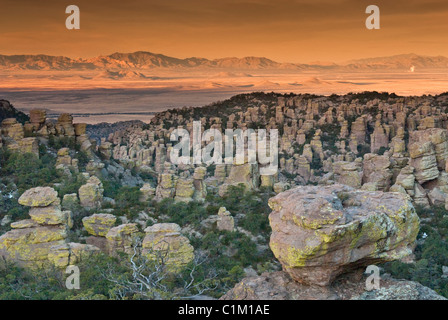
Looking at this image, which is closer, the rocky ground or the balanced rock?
the rocky ground

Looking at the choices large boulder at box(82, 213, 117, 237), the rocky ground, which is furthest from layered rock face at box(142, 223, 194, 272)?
large boulder at box(82, 213, 117, 237)

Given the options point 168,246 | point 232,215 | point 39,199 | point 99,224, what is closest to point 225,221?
point 232,215

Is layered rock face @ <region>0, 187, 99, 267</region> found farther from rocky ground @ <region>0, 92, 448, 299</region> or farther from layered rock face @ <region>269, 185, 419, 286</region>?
layered rock face @ <region>269, 185, 419, 286</region>

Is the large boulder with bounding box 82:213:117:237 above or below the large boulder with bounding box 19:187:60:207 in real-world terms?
below

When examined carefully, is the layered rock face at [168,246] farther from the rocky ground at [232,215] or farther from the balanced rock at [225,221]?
the balanced rock at [225,221]

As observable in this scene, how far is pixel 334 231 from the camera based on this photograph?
9.78 metres

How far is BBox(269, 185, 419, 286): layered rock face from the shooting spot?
32.7 feet

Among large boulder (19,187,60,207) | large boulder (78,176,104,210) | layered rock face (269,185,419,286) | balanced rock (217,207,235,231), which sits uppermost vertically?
layered rock face (269,185,419,286)

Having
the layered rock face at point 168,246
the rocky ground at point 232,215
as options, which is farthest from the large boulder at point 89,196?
the layered rock face at point 168,246

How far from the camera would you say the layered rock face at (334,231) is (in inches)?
392

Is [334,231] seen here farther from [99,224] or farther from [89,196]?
[89,196]

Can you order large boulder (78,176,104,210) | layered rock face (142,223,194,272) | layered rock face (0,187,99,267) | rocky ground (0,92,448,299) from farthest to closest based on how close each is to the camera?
large boulder (78,176,104,210)
layered rock face (0,187,99,267)
layered rock face (142,223,194,272)
rocky ground (0,92,448,299)

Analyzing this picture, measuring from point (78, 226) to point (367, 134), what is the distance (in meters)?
62.3
